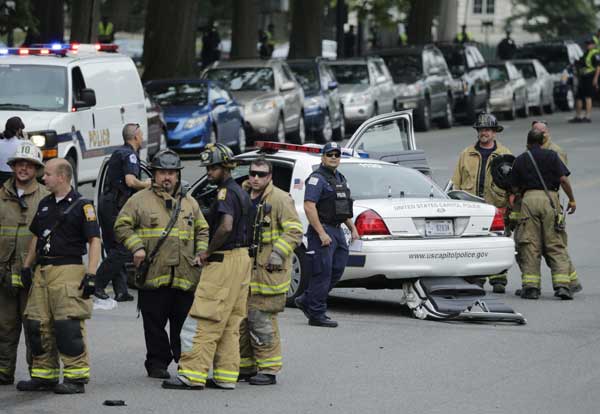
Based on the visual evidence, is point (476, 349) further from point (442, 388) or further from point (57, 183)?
point (57, 183)

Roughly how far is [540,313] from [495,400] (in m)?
4.12

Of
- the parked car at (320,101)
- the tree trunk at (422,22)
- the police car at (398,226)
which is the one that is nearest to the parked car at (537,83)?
the tree trunk at (422,22)

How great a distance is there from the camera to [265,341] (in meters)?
9.82

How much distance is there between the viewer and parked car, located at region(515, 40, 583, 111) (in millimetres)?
46312

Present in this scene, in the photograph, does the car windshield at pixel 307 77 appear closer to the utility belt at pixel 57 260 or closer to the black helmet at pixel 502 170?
the black helmet at pixel 502 170

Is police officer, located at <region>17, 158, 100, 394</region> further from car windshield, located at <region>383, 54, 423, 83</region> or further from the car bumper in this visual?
car windshield, located at <region>383, 54, 423, 83</region>

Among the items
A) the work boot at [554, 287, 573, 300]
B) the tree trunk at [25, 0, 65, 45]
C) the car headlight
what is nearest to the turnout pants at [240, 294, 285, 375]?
the work boot at [554, 287, 573, 300]

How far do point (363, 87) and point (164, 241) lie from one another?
992 inches

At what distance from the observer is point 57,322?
9211 millimetres

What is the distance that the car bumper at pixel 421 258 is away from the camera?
1258 cm

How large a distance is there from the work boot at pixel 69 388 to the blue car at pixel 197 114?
16881mm

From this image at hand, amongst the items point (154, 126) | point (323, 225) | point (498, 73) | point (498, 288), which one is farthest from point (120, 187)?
point (498, 73)

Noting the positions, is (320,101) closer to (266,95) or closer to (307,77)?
(307,77)

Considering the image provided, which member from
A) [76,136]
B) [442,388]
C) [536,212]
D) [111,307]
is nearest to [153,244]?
[442,388]
